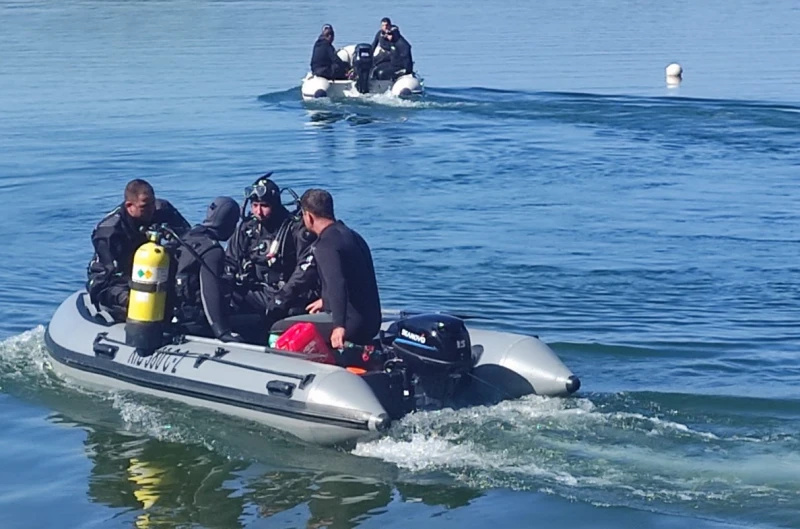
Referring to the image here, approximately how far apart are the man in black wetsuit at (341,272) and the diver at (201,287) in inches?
31.1

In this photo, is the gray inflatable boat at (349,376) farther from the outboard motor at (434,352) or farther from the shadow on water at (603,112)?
the shadow on water at (603,112)

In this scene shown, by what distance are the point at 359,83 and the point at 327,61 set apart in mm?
675

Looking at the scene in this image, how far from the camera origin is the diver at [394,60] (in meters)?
23.1

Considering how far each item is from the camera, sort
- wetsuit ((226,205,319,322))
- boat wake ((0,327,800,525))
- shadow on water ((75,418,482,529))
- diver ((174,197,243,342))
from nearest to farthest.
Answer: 1. boat wake ((0,327,800,525))
2. shadow on water ((75,418,482,529))
3. diver ((174,197,243,342))
4. wetsuit ((226,205,319,322))

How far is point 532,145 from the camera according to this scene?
19.7 metres

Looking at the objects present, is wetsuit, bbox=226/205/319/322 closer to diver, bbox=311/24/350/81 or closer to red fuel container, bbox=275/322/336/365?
red fuel container, bbox=275/322/336/365

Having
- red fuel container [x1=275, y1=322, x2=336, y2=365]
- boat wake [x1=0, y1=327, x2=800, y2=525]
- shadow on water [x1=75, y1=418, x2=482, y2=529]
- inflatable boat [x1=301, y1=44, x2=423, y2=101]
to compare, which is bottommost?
shadow on water [x1=75, y1=418, x2=482, y2=529]

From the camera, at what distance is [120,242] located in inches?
353

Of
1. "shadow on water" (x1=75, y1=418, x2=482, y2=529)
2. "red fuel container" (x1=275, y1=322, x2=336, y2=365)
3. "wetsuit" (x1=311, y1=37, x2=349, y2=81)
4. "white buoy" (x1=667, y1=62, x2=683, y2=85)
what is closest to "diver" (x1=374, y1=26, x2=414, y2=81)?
"wetsuit" (x1=311, y1=37, x2=349, y2=81)

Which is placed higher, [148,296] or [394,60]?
[394,60]

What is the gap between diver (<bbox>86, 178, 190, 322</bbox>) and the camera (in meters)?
8.86

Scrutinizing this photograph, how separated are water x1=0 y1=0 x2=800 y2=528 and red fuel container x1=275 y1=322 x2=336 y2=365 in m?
0.54

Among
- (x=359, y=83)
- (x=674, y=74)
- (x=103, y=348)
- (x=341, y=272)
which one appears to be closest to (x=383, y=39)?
(x=359, y=83)

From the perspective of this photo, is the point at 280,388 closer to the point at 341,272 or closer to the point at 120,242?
the point at 341,272
